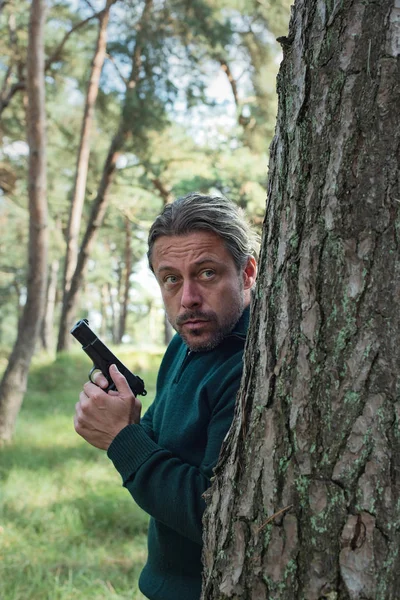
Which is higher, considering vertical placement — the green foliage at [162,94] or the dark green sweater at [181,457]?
the green foliage at [162,94]

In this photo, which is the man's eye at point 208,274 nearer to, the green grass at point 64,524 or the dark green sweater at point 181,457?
the dark green sweater at point 181,457

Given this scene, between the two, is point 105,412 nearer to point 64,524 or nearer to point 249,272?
point 249,272

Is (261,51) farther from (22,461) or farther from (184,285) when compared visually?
(184,285)

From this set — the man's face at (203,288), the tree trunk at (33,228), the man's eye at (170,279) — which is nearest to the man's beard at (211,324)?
the man's face at (203,288)

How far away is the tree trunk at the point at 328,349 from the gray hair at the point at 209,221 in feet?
1.82

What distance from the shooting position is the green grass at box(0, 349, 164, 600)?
3.57 metres

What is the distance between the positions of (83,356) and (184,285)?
1090 cm

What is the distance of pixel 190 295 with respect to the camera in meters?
1.82

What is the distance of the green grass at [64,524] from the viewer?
357 cm

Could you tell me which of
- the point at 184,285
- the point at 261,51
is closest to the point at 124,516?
the point at 184,285

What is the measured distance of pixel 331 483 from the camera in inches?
44.5

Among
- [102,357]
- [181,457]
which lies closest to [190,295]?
[102,357]

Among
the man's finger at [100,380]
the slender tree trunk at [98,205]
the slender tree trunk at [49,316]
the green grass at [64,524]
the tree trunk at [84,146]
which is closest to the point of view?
the man's finger at [100,380]

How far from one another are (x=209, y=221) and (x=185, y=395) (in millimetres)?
546
